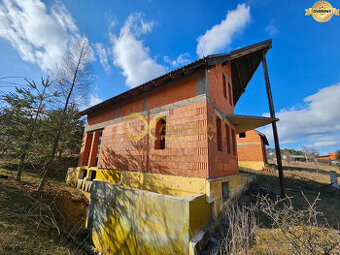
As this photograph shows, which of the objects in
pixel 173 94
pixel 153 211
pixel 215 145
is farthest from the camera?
pixel 173 94

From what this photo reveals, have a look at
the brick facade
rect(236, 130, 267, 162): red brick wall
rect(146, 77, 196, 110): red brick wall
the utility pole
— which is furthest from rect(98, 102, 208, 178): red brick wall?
rect(236, 130, 267, 162): red brick wall

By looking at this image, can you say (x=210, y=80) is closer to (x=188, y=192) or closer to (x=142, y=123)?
(x=142, y=123)

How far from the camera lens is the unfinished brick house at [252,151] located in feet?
58.7

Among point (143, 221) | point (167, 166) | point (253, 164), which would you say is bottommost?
point (143, 221)

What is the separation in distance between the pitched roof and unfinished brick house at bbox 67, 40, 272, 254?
0.05 m

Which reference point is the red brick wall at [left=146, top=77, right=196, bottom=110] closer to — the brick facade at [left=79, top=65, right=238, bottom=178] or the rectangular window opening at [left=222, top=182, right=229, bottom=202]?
the brick facade at [left=79, top=65, right=238, bottom=178]

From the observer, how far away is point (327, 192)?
9250 millimetres

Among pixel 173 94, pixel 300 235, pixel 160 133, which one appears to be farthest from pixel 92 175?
pixel 300 235

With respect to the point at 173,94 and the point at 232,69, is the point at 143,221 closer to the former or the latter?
the point at 173,94

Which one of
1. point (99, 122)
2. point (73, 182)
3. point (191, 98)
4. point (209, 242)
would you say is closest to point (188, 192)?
point (209, 242)

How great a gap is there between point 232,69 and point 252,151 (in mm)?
14327

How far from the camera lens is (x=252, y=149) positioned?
61.7ft

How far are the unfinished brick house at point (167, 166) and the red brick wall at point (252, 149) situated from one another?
45.3ft

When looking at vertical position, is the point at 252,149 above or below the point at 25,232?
above
